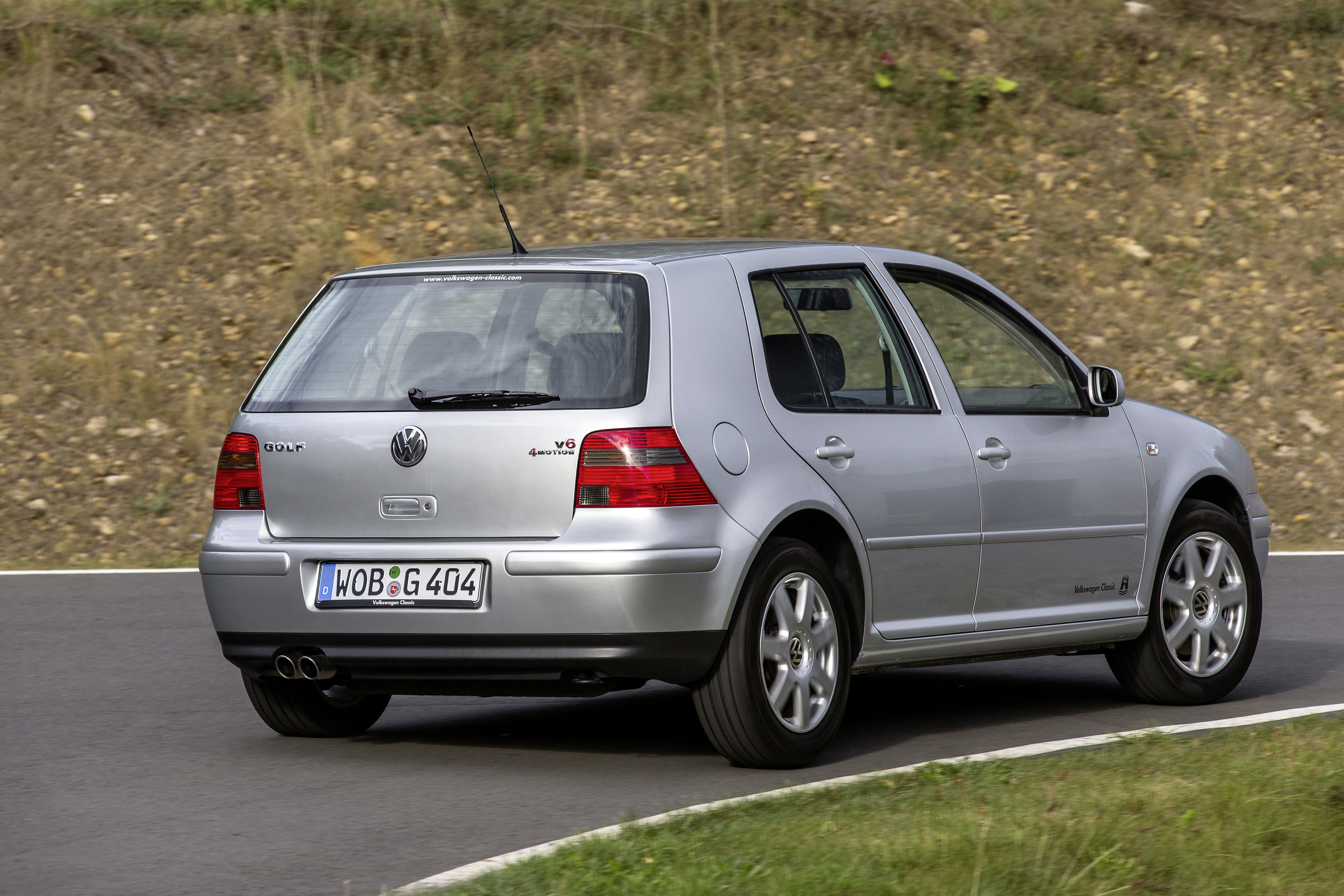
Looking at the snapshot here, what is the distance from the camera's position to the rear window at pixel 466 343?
615cm

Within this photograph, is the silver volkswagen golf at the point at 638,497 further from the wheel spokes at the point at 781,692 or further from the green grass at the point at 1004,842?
the green grass at the point at 1004,842

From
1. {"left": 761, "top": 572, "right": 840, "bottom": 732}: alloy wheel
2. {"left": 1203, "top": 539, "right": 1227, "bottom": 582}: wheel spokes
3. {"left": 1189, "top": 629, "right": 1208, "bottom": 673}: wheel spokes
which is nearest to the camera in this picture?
{"left": 761, "top": 572, "right": 840, "bottom": 732}: alloy wheel

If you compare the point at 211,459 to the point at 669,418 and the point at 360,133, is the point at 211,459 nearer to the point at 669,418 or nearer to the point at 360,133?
the point at 360,133

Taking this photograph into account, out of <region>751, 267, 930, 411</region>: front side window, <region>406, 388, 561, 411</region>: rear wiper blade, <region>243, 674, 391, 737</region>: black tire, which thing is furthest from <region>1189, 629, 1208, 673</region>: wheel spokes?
<region>243, 674, 391, 737</region>: black tire

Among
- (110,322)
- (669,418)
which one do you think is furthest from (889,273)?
(110,322)

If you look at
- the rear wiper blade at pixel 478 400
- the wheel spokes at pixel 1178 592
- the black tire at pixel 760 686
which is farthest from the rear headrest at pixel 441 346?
the wheel spokes at pixel 1178 592

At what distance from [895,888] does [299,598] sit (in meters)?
2.81

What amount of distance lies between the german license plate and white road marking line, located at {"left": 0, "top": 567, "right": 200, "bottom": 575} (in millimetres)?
6671

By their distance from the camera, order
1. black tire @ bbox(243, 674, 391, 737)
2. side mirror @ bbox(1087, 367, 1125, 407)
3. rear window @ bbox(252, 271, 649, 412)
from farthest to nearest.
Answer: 1. side mirror @ bbox(1087, 367, 1125, 407)
2. black tire @ bbox(243, 674, 391, 737)
3. rear window @ bbox(252, 271, 649, 412)

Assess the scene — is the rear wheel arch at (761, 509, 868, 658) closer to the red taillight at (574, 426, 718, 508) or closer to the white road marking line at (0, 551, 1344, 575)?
the red taillight at (574, 426, 718, 508)

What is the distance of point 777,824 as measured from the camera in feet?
16.5

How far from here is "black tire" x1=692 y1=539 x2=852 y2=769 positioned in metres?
6.08

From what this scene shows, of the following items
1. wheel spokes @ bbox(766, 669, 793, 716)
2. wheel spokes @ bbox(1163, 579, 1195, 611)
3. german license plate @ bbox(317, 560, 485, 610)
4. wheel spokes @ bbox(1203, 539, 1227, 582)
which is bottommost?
wheel spokes @ bbox(1163, 579, 1195, 611)

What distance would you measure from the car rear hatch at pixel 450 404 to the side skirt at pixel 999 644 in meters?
1.43
